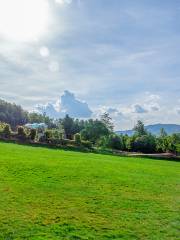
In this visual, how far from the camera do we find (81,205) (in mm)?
13445

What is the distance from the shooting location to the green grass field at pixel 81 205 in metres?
11.0

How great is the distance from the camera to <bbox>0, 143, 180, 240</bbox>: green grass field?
11.0 meters

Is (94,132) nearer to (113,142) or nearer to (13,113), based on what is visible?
(113,142)

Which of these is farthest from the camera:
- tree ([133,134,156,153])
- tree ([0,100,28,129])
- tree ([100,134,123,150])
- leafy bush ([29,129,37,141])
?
tree ([0,100,28,129])

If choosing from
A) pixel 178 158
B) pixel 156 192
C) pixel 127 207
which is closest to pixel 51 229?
pixel 127 207

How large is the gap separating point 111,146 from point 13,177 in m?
59.4

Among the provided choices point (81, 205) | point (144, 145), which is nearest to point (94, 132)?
point (144, 145)

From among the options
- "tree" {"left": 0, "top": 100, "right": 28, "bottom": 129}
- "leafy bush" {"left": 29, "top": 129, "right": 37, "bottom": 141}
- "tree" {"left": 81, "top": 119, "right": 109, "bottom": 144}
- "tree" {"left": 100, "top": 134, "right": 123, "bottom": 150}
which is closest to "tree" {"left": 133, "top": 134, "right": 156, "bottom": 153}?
"tree" {"left": 100, "top": 134, "right": 123, "bottom": 150}

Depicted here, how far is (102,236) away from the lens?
1080 cm

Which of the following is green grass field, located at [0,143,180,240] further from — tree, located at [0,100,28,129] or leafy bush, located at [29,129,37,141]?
tree, located at [0,100,28,129]

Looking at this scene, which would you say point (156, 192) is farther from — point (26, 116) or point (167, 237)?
point (26, 116)

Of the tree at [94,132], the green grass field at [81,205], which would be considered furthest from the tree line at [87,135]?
the green grass field at [81,205]

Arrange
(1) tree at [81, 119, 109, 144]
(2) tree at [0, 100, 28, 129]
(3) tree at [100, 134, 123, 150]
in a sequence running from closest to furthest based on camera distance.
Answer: (3) tree at [100, 134, 123, 150]
(1) tree at [81, 119, 109, 144]
(2) tree at [0, 100, 28, 129]

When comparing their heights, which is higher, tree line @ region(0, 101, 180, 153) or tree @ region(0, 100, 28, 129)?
tree @ region(0, 100, 28, 129)
